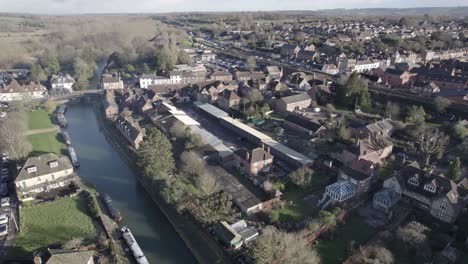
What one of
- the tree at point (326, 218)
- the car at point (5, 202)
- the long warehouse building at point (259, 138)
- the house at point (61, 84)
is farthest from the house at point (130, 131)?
the house at point (61, 84)

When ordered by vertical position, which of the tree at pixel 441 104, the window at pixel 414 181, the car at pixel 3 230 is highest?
the tree at pixel 441 104

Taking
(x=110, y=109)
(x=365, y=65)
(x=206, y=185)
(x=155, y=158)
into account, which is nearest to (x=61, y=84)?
(x=110, y=109)

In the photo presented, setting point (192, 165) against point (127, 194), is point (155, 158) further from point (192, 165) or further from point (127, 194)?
point (127, 194)

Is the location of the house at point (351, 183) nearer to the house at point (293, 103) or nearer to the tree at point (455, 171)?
the tree at point (455, 171)

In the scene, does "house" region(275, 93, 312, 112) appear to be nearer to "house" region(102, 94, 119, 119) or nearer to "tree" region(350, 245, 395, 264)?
"house" region(102, 94, 119, 119)

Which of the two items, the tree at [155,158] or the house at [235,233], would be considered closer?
the house at [235,233]

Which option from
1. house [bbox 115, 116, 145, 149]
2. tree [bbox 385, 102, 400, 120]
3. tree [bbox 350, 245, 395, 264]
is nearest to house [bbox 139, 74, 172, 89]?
house [bbox 115, 116, 145, 149]

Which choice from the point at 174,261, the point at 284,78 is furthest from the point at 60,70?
the point at 174,261
